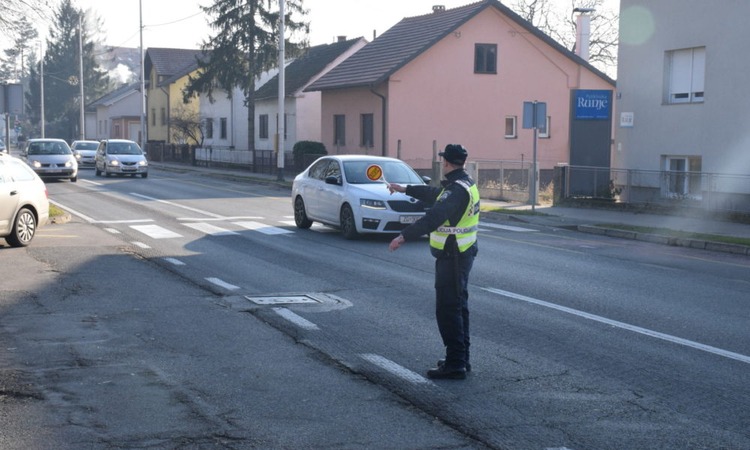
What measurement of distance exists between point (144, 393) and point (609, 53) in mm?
56933

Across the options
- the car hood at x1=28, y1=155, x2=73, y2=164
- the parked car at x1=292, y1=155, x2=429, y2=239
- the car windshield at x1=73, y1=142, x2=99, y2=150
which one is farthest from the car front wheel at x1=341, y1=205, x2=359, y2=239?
the car windshield at x1=73, y1=142, x2=99, y2=150

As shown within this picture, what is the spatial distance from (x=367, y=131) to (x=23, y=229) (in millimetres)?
27731

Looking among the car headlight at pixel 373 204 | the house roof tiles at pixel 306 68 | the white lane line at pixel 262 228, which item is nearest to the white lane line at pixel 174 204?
the white lane line at pixel 262 228

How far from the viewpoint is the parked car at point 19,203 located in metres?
15.2

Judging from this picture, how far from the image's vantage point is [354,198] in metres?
17.2

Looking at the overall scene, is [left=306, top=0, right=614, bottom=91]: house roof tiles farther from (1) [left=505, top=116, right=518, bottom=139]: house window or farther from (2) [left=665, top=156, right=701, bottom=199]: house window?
(2) [left=665, top=156, right=701, bottom=199]: house window

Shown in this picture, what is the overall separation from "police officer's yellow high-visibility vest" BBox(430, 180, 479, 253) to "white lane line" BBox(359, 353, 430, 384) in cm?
97

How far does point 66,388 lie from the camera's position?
22.4ft

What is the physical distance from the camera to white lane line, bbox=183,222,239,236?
18219mm

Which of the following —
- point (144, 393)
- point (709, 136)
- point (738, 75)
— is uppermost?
point (738, 75)

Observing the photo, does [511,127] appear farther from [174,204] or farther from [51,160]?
[174,204]

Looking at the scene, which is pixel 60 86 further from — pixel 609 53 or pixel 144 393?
pixel 144 393

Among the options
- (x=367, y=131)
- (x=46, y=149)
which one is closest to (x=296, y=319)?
(x=46, y=149)

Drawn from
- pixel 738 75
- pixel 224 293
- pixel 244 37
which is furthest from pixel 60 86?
pixel 224 293
